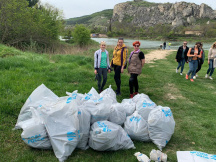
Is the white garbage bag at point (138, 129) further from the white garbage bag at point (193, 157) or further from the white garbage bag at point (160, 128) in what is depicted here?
the white garbage bag at point (193, 157)

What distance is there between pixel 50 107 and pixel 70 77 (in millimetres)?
3555

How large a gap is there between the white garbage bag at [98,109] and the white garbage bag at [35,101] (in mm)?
712

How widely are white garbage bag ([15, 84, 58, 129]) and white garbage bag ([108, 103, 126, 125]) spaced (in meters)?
1.07

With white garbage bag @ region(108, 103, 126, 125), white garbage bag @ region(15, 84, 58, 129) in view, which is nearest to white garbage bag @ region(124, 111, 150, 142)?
white garbage bag @ region(108, 103, 126, 125)

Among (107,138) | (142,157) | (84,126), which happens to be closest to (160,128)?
(142,157)

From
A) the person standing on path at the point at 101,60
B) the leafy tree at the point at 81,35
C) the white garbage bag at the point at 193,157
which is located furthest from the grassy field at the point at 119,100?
the leafy tree at the point at 81,35

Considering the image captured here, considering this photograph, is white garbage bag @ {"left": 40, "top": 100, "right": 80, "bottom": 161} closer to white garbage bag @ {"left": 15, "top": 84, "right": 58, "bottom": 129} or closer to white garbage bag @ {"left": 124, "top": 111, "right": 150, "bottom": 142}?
white garbage bag @ {"left": 15, "top": 84, "right": 58, "bottom": 129}

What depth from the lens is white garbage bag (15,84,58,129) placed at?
9.05 ft

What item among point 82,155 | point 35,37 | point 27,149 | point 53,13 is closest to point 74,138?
point 82,155

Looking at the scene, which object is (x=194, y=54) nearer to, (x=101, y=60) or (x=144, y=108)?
(x=101, y=60)

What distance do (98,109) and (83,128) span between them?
1.27ft

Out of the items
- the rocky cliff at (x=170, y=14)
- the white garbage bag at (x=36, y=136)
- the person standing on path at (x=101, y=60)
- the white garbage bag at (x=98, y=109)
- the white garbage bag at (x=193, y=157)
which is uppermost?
the rocky cliff at (x=170, y=14)

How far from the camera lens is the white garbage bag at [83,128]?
2362 millimetres

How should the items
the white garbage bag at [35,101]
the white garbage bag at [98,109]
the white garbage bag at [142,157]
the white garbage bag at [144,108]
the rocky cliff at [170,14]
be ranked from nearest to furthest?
the white garbage bag at [142,157], the white garbage bag at [98,109], the white garbage bag at [35,101], the white garbage bag at [144,108], the rocky cliff at [170,14]
